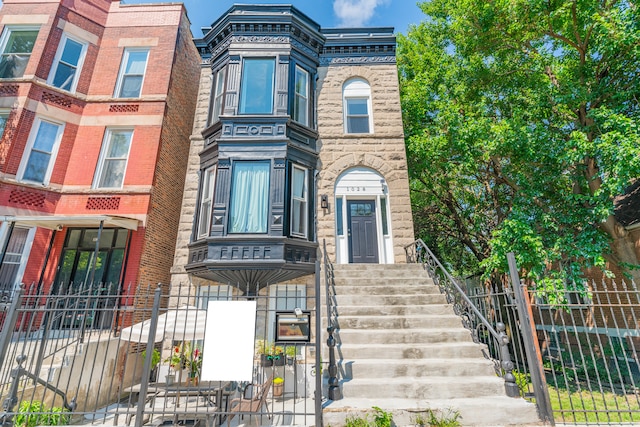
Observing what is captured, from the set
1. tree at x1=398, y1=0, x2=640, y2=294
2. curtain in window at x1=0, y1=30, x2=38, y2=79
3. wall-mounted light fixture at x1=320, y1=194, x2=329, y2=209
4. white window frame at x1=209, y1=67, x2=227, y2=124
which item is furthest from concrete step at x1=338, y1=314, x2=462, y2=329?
curtain in window at x1=0, y1=30, x2=38, y2=79

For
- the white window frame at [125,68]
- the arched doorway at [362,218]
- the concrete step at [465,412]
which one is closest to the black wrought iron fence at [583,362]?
the concrete step at [465,412]

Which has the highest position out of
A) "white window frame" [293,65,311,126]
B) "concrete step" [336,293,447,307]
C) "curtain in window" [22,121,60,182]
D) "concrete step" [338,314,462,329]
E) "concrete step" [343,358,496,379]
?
"white window frame" [293,65,311,126]

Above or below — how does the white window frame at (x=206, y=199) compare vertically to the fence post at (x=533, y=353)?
above

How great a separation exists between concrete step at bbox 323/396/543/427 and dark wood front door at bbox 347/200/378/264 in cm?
588

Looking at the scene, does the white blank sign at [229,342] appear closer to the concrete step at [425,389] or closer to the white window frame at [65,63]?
the concrete step at [425,389]

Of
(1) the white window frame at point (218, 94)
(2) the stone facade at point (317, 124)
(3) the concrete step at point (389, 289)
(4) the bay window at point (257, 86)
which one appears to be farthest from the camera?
(1) the white window frame at point (218, 94)

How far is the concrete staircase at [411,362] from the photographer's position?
180 inches

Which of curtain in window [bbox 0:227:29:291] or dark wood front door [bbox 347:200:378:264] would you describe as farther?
dark wood front door [bbox 347:200:378:264]

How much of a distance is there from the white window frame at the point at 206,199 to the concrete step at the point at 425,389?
6400 millimetres

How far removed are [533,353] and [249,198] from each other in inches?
304

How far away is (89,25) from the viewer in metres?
12.2

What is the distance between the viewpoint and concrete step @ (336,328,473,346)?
6.15 m

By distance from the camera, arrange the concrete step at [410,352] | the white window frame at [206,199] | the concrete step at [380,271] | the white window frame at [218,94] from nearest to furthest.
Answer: the concrete step at [410,352] < the concrete step at [380,271] < the white window frame at [206,199] < the white window frame at [218,94]

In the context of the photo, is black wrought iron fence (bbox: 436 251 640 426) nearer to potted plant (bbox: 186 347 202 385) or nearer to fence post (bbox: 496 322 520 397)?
fence post (bbox: 496 322 520 397)
